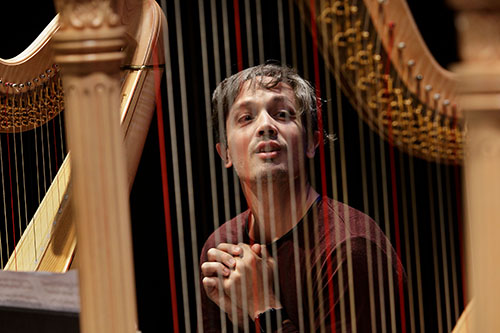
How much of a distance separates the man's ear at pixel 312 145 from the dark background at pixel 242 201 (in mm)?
56

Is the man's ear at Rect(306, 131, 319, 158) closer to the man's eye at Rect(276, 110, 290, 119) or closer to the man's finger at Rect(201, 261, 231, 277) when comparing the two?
the man's eye at Rect(276, 110, 290, 119)

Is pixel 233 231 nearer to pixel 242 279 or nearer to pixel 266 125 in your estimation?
pixel 242 279

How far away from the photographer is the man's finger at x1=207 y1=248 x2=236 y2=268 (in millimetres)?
2312

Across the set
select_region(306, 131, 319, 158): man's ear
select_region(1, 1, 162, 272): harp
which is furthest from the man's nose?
select_region(1, 1, 162, 272): harp

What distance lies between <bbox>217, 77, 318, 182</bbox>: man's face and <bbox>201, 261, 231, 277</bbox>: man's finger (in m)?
0.24

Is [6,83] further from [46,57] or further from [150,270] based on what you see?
[150,270]

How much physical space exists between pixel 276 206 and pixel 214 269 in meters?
0.26

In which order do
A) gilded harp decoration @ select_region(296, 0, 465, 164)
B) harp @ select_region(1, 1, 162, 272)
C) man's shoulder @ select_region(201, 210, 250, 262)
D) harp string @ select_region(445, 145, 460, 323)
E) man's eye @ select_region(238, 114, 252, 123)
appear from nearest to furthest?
gilded harp decoration @ select_region(296, 0, 465, 164), harp string @ select_region(445, 145, 460, 323), man's eye @ select_region(238, 114, 252, 123), man's shoulder @ select_region(201, 210, 250, 262), harp @ select_region(1, 1, 162, 272)

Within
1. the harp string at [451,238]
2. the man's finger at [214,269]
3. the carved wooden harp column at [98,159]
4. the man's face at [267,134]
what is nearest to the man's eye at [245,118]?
the man's face at [267,134]

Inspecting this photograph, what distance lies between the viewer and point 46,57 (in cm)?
279

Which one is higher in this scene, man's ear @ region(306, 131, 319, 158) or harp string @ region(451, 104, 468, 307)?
man's ear @ region(306, 131, 319, 158)

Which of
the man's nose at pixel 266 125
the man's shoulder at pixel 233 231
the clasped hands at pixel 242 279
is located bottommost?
the clasped hands at pixel 242 279

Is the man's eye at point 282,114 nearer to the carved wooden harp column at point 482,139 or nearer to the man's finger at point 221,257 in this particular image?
the man's finger at point 221,257

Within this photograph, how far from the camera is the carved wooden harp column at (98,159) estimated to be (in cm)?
136
